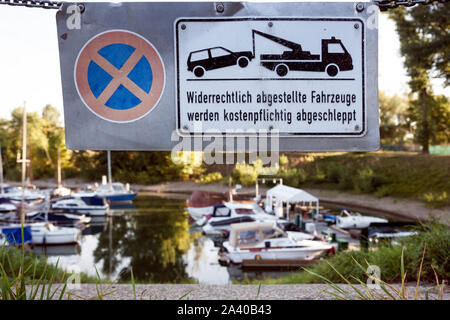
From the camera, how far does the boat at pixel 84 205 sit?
29219 mm

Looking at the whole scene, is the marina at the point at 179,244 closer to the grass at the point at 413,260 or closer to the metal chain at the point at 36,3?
the grass at the point at 413,260

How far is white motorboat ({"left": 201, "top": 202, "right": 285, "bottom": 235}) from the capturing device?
68.2 ft

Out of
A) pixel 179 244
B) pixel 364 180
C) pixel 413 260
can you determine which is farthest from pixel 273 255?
pixel 364 180

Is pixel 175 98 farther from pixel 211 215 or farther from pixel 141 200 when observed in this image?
pixel 141 200

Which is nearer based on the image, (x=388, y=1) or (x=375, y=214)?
(x=388, y=1)

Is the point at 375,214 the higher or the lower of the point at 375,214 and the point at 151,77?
the lower

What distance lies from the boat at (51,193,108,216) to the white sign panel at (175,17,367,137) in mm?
29036

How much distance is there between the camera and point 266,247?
50.3 ft

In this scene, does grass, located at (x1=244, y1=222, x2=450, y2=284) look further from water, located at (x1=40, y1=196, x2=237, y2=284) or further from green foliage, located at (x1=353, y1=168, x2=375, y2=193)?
green foliage, located at (x1=353, y1=168, x2=375, y2=193)

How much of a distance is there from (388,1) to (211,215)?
876 inches

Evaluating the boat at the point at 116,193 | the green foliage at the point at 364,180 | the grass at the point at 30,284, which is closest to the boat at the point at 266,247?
the grass at the point at 30,284

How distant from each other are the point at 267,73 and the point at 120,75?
722 millimetres

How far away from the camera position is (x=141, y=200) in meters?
35.8
